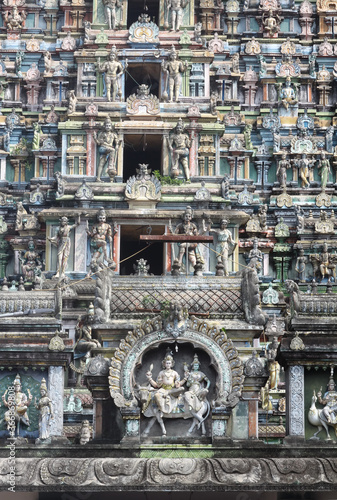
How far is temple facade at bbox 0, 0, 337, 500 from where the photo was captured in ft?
123

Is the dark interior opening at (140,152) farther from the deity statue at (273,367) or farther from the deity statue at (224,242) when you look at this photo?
the deity statue at (273,367)

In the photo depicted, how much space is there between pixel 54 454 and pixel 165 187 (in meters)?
22.5

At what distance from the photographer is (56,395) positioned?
38531 mm

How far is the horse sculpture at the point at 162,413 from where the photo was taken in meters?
37.9

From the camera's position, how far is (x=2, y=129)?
62188 millimetres

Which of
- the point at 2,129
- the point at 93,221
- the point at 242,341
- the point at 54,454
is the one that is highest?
the point at 2,129

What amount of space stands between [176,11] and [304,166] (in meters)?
8.97

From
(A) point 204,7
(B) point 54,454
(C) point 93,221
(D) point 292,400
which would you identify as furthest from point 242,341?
(A) point 204,7

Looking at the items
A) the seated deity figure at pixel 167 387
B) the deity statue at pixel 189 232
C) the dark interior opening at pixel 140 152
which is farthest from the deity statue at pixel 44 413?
the dark interior opening at pixel 140 152

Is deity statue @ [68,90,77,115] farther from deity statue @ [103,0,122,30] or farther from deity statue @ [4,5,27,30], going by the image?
deity statue @ [4,5,27,30]

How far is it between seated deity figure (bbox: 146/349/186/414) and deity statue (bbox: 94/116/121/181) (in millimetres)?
21153

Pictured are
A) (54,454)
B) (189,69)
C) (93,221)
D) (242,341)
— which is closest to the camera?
(54,454)

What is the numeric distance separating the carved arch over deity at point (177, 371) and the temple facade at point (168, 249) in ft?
0.19

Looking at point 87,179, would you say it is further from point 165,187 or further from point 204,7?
point 204,7
